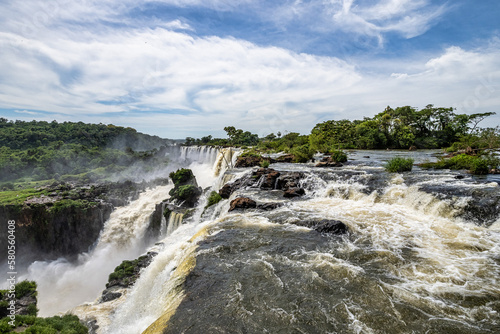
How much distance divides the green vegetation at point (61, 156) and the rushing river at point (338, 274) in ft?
105

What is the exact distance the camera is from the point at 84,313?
7051 millimetres

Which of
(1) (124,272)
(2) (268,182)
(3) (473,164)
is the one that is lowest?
(1) (124,272)

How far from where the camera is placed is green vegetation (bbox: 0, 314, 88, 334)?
445cm

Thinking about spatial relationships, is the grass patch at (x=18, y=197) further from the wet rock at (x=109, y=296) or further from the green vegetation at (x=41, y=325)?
the green vegetation at (x=41, y=325)

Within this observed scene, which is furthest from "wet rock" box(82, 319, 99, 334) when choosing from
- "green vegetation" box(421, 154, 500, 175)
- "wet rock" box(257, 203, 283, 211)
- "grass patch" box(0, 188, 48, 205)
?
"grass patch" box(0, 188, 48, 205)

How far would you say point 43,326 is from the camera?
4.80 meters

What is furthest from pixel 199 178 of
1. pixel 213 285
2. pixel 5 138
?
pixel 5 138

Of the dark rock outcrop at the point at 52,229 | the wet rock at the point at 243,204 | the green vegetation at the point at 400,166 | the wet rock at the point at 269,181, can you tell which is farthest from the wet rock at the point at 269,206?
the dark rock outcrop at the point at 52,229

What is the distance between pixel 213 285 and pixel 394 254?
5030 mm

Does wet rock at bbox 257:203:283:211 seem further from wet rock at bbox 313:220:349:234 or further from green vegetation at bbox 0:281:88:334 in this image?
green vegetation at bbox 0:281:88:334

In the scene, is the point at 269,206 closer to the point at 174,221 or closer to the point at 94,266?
the point at 174,221

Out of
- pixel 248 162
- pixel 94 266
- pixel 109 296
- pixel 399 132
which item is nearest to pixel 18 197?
pixel 94 266

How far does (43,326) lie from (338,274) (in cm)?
642

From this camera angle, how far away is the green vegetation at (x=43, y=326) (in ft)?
14.6
